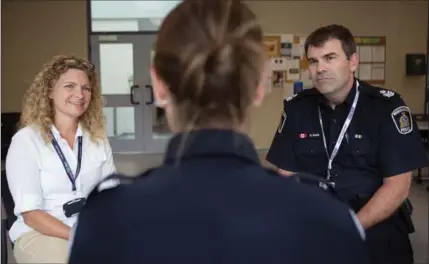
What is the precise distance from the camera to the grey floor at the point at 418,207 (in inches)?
154

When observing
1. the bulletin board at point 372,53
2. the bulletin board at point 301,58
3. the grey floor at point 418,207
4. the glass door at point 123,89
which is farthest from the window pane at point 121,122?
the bulletin board at point 372,53

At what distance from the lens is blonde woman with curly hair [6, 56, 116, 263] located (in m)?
2.20

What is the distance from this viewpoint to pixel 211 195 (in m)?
0.80

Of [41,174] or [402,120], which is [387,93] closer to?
[402,120]

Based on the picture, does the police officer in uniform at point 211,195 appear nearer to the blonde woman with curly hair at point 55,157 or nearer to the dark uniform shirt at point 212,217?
the dark uniform shirt at point 212,217

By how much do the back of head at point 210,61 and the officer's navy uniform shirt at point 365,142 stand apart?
4.20ft

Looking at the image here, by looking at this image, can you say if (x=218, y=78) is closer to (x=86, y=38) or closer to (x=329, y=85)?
(x=329, y=85)

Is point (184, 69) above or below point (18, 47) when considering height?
below

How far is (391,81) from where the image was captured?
8.73m

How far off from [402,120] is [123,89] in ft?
23.9

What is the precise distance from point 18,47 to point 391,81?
6.09m

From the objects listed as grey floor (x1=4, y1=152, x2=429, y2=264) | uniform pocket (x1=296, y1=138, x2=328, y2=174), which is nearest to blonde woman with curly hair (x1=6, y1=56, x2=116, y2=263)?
grey floor (x1=4, y1=152, x2=429, y2=264)

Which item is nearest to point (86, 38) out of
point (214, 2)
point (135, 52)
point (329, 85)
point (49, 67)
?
point (135, 52)

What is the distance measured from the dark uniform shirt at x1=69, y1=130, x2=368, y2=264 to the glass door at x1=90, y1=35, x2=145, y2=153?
8161 millimetres
